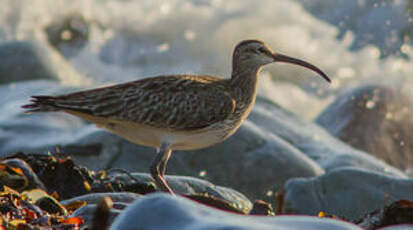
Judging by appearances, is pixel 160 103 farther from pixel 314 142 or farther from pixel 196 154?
pixel 314 142

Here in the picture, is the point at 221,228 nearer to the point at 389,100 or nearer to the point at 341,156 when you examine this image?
the point at 341,156

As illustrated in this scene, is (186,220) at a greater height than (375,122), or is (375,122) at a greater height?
(186,220)

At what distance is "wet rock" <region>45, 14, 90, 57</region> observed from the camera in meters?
21.1

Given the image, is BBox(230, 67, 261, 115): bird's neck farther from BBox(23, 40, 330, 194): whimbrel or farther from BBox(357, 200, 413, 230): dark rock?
BBox(357, 200, 413, 230): dark rock

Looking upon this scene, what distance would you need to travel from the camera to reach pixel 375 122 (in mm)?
14422

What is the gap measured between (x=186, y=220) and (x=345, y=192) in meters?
5.09

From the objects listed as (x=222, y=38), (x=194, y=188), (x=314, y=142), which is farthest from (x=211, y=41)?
(x=194, y=188)

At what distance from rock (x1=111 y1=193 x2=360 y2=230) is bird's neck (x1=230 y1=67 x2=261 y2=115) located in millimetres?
4197

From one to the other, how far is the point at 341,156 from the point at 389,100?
444 centimetres

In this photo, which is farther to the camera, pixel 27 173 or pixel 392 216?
pixel 27 173

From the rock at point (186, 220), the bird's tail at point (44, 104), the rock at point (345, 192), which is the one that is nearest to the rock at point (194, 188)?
the rock at point (345, 192)

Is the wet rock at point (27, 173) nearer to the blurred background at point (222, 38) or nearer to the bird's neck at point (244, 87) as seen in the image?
the bird's neck at point (244, 87)

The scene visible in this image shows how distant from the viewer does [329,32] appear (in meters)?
23.1

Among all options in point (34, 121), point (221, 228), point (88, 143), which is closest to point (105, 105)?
point (88, 143)
